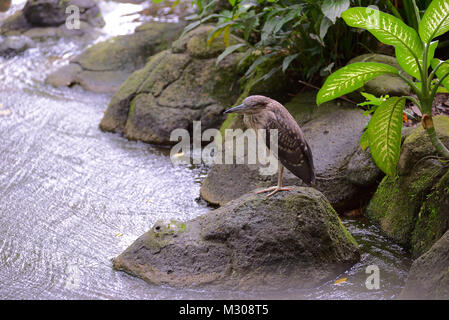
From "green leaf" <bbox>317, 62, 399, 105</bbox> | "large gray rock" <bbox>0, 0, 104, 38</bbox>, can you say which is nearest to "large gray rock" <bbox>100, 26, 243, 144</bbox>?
"green leaf" <bbox>317, 62, 399, 105</bbox>

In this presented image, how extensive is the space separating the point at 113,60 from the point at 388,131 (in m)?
5.23

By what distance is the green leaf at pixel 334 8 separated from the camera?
4.07 meters

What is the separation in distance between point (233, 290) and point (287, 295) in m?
0.32

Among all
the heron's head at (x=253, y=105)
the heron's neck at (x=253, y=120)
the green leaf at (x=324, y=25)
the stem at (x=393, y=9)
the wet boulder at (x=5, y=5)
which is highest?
the stem at (x=393, y=9)

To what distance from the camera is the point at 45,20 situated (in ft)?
31.0

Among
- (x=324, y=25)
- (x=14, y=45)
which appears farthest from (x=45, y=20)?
(x=324, y=25)

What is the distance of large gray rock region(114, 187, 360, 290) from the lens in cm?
321

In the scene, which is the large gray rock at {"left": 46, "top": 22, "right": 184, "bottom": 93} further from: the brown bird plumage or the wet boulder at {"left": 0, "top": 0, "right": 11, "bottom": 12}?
the brown bird plumage

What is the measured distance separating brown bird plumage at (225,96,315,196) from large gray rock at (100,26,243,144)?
7.31ft

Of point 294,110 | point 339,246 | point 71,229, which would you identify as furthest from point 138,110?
point 339,246

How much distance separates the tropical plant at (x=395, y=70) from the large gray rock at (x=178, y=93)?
8.57ft

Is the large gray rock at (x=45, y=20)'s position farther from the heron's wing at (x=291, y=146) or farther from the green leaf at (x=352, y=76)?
the green leaf at (x=352, y=76)

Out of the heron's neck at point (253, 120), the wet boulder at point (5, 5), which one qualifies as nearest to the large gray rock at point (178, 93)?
the heron's neck at point (253, 120)

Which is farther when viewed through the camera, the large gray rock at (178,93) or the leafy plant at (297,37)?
the large gray rock at (178,93)
